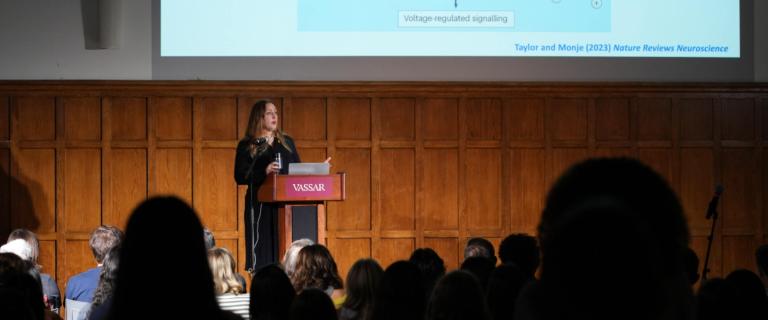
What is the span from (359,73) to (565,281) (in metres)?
7.57

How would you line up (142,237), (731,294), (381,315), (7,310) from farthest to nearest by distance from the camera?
(381,315) → (731,294) → (7,310) → (142,237)

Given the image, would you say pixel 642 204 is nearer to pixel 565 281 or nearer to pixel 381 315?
pixel 565 281

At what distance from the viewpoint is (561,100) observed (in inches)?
356

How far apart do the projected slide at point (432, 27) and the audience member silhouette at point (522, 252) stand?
442 centimetres

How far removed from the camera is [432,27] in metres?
8.70

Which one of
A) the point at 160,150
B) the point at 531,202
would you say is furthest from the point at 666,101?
the point at 160,150

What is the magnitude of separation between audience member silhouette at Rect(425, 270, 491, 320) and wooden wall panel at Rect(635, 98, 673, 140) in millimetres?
6436

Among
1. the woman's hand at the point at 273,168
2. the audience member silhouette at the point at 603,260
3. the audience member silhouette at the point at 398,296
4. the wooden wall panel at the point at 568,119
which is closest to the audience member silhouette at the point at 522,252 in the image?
the audience member silhouette at the point at 398,296

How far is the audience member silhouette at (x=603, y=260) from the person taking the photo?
4.24 feet

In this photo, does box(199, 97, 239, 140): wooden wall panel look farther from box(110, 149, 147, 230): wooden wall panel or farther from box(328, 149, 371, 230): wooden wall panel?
box(328, 149, 371, 230): wooden wall panel

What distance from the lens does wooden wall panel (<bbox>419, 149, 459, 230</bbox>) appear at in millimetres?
8961

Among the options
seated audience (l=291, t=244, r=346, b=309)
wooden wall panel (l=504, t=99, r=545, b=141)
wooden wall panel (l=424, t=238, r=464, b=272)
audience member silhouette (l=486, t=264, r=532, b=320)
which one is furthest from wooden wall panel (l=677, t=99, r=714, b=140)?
audience member silhouette (l=486, t=264, r=532, b=320)

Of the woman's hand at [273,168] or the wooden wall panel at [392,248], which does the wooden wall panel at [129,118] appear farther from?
the woman's hand at [273,168]

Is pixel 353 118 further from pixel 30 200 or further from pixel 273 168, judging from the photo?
pixel 30 200
